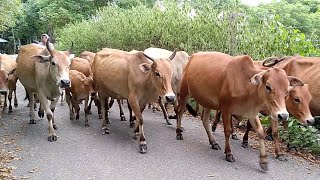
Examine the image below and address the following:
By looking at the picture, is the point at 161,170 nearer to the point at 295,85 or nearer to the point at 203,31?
the point at 295,85

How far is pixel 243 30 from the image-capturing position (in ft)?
37.2

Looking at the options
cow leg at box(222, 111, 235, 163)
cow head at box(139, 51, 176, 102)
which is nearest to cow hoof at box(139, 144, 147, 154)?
cow head at box(139, 51, 176, 102)

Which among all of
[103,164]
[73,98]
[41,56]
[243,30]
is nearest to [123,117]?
[73,98]

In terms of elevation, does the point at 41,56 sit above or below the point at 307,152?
above

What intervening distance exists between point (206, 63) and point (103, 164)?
8.90 ft

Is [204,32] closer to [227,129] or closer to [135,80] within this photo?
[135,80]

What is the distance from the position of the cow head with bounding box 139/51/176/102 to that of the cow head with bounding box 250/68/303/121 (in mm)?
1564

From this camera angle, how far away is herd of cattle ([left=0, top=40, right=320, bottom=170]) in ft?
21.1

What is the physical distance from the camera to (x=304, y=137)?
7820 millimetres

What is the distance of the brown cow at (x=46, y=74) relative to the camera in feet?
26.0

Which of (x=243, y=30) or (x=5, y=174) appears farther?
(x=243, y=30)

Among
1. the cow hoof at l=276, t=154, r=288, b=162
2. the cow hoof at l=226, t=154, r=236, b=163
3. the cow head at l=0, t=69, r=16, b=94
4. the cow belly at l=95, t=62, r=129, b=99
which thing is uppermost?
the cow belly at l=95, t=62, r=129, b=99

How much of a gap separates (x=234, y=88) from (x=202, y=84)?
957 millimetres

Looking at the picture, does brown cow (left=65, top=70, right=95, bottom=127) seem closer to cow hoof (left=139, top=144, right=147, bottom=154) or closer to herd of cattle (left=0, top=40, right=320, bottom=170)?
herd of cattle (left=0, top=40, right=320, bottom=170)
